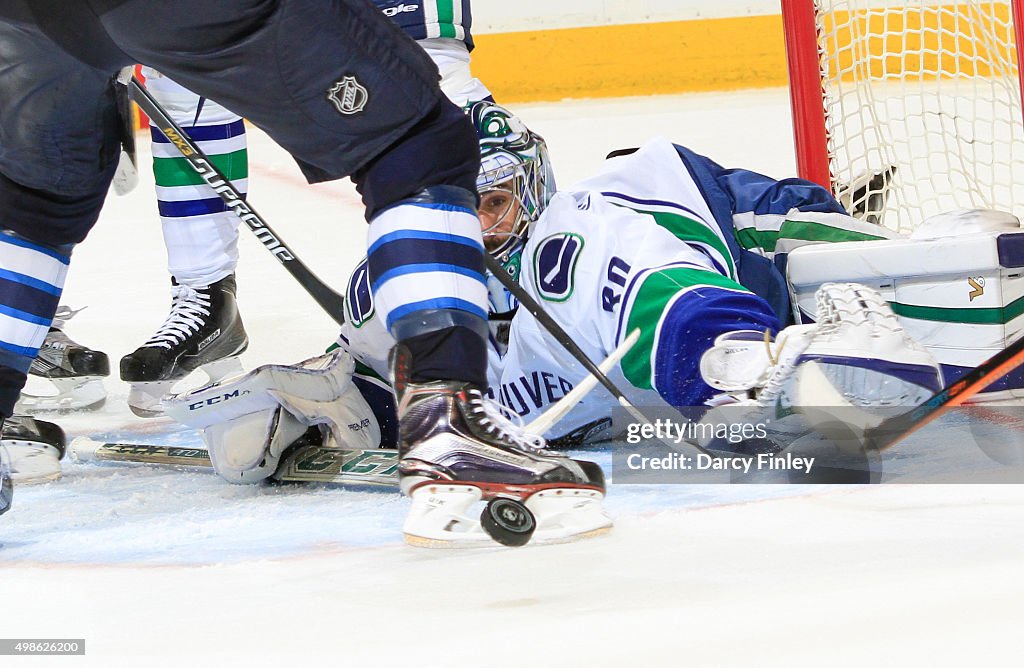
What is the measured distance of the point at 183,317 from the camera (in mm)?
2543

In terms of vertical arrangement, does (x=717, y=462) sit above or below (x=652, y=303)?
below

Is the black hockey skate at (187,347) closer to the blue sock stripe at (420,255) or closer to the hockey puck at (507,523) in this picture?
the blue sock stripe at (420,255)

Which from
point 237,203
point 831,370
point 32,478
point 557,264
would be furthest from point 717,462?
point 32,478

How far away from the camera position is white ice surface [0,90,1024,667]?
100cm

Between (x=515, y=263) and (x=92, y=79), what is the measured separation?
768mm

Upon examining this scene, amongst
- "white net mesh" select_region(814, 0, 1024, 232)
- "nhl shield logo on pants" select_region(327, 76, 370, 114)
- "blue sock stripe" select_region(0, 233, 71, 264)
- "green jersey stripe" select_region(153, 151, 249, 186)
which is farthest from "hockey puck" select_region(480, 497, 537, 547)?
"white net mesh" select_region(814, 0, 1024, 232)

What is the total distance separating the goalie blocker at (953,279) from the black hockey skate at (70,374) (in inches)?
56.3

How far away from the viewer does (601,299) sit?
1.86 meters

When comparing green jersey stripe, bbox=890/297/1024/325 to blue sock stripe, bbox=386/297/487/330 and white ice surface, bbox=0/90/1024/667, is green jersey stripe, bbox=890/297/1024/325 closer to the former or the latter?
white ice surface, bbox=0/90/1024/667

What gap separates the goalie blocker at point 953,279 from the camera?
6.25ft

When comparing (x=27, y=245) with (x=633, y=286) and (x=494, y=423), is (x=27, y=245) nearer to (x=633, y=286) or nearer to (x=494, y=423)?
(x=494, y=423)

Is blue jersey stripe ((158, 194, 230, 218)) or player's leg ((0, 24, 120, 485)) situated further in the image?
blue jersey stripe ((158, 194, 230, 218))

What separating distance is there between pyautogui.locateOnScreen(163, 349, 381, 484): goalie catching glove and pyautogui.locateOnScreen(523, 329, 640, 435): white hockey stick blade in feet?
0.99

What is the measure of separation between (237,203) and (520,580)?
0.86 meters
